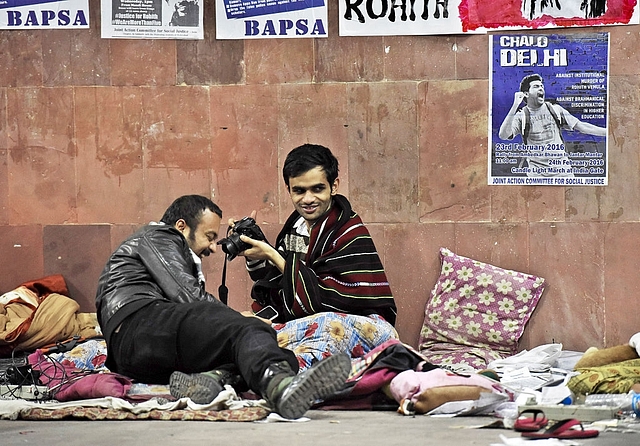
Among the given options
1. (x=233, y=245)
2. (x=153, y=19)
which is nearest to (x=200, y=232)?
(x=233, y=245)

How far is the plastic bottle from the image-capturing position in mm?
4703

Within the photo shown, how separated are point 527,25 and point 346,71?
3.75 feet

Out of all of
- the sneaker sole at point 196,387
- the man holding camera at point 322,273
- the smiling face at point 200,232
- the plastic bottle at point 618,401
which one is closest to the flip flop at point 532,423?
the plastic bottle at point 618,401

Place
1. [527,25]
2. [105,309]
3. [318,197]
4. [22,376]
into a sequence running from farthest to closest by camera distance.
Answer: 1. [527,25]
2. [318,197]
3. [22,376]
4. [105,309]

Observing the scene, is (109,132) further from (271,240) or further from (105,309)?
(105,309)

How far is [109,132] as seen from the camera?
731 cm

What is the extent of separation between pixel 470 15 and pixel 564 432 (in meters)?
3.48

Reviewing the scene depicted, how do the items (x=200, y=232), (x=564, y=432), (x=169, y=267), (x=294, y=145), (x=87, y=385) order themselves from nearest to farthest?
(x=564, y=432) → (x=87, y=385) → (x=169, y=267) → (x=200, y=232) → (x=294, y=145)

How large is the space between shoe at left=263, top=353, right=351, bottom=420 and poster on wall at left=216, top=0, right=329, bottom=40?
3.06 meters

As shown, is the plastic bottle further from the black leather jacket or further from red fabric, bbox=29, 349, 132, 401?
red fabric, bbox=29, 349, 132, 401

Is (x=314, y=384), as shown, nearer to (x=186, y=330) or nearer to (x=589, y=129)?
(x=186, y=330)

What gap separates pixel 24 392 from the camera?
5723 mm

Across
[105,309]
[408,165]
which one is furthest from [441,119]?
[105,309]

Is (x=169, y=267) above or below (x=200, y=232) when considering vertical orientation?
below
